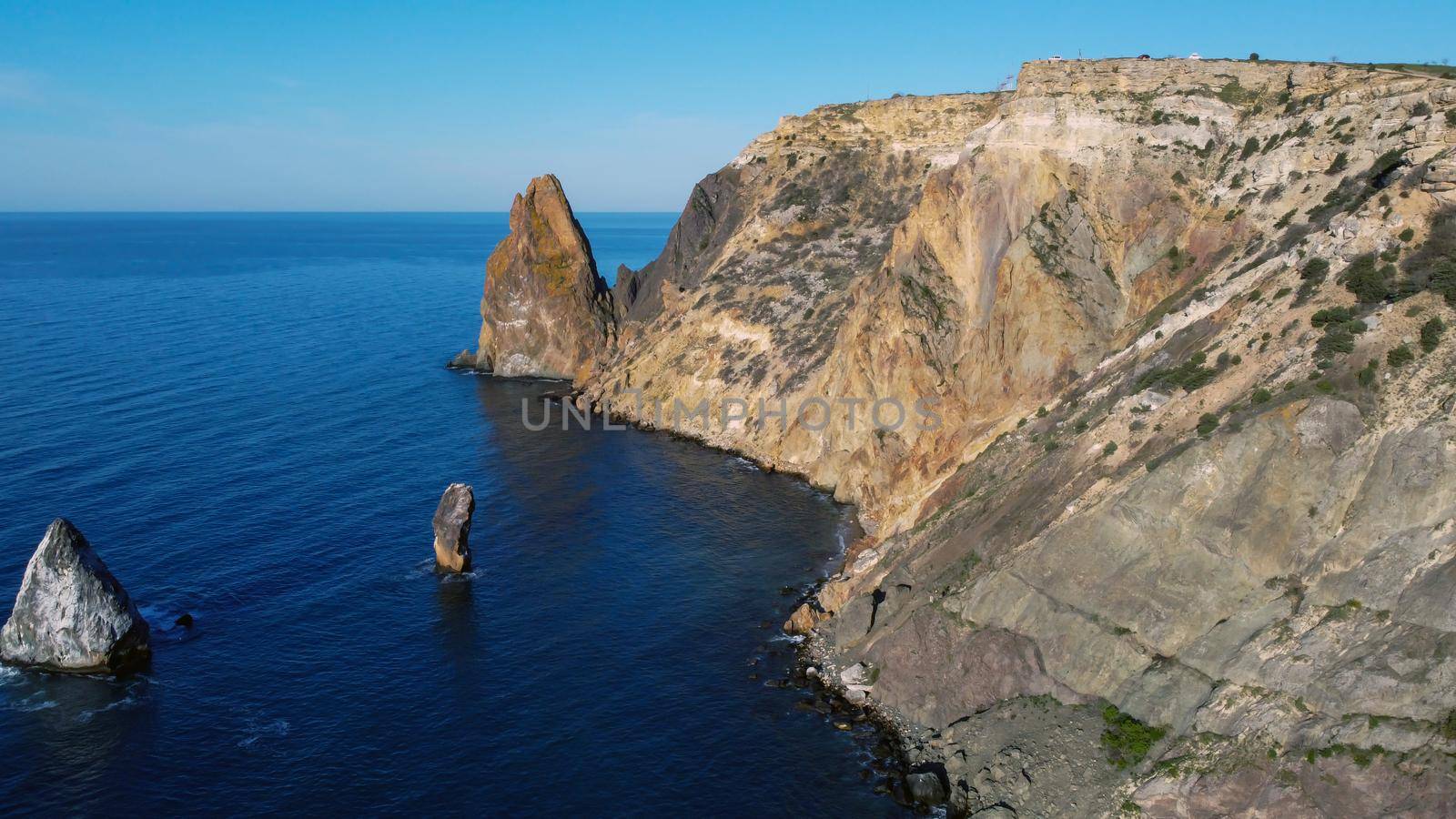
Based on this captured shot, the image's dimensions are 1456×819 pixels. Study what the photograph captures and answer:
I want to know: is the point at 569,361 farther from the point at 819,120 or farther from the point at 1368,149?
the point at 1368,149

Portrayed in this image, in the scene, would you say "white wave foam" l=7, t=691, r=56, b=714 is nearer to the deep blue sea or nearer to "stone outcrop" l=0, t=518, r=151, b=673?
the deep blue sea

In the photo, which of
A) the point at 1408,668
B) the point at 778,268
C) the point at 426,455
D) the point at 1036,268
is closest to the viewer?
the point at 1408,668

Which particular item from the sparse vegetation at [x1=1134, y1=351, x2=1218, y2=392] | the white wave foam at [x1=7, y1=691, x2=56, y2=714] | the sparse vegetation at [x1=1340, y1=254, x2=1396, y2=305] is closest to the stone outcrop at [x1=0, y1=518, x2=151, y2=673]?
the white wave foam at [x1=7, y1=691, x2=56, y2=714]

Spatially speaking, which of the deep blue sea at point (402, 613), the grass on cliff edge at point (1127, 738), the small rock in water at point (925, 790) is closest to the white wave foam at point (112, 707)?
the deep blue sea at point (402, 613)

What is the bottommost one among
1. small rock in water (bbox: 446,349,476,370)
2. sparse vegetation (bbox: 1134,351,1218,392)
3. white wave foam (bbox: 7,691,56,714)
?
white wave foam (bbox: 7,691,56,714)

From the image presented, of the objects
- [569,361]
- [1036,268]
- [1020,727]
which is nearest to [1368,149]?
[1036,268]
